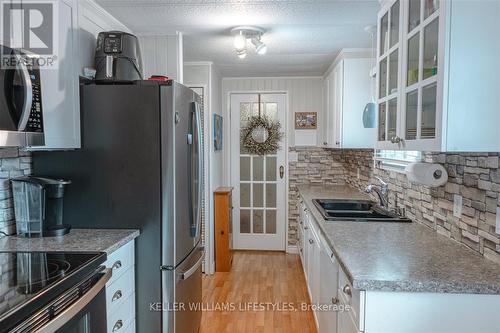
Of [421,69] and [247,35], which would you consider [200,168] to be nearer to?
[247,35]

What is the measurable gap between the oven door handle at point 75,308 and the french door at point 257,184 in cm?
321

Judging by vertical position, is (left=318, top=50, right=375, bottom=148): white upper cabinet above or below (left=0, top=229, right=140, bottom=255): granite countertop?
above

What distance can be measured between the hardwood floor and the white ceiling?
2.31 meters

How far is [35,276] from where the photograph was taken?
1.31 m

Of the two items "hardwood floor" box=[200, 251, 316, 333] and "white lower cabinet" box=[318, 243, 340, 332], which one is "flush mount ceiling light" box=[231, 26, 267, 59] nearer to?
"white lower cabinet" box=[318, 243, 340, 332]

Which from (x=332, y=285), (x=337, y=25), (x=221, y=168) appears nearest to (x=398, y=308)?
(x=332, y=285)

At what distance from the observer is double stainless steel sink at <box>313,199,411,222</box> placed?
226 centimetres

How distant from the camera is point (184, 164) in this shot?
212 centimetres

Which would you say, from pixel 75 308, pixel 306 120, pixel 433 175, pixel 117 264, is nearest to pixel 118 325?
pixel 117 264

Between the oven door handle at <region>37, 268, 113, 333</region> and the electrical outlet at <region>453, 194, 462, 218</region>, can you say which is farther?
the electrical outlet at <region>453, 194, 462, 218</region>

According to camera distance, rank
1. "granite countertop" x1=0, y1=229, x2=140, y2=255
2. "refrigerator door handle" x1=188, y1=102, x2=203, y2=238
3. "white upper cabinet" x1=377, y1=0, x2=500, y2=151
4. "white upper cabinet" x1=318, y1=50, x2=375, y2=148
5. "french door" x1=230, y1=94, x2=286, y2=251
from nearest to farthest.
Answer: "white upper cabinet" x1=377, y1=0, x2=500, y2=151, "granite countertop" x1=0, y1=229, x2=140, y2=255, "refrigerator door handle" x1=188, y1=102, x2=203, y2=238, "white upper cabinet" x1=318, y1=50, x2=375, y2=148, "french door" x1=230, y1=94, x2=286, y2=251

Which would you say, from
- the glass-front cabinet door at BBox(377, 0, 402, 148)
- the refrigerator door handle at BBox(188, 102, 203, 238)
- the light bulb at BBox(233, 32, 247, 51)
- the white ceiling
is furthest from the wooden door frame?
the glass-front cabinet door at BBox(377, 0, 402, 148)

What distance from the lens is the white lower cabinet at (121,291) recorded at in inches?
67.1

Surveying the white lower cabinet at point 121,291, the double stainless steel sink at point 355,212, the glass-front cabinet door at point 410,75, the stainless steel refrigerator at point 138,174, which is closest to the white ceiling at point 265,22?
the glass-front cabinet door at point 410,75
